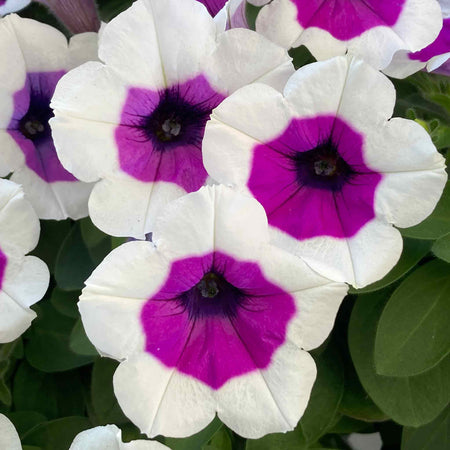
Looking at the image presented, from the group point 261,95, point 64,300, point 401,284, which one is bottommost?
point 64,300

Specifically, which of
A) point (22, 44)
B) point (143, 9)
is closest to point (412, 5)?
point (143, 9)

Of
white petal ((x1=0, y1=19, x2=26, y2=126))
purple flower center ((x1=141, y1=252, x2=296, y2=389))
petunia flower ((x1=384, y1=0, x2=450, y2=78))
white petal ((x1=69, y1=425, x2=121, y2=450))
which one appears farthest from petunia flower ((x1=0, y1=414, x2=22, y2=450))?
petunia flower ((x1=384, y1=0, x2=450, y2=78))

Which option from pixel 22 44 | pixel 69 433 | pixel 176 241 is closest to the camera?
pixel 176 241

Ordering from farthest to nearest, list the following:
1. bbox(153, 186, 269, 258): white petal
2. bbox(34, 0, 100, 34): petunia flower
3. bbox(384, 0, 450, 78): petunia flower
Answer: bbox(34, 0, 100, 34): petunia flower < bbox(384, 0, 450, 78): petunia flower < bbox(153, 186, 269, 258): white petal

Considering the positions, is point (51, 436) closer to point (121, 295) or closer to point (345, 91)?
point (121, 295)

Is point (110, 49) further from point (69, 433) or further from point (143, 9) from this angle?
point (69, 433)

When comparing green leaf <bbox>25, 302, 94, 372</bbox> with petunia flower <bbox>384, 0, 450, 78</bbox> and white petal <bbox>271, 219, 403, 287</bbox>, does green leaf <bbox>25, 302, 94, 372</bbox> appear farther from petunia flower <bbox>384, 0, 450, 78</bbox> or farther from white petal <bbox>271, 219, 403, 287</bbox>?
petunia flower <bbox>384, 0, 450, 78</bbox>

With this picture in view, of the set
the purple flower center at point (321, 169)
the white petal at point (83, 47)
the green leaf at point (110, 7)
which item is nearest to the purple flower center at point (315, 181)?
the purple flower center at point (321, 169)
